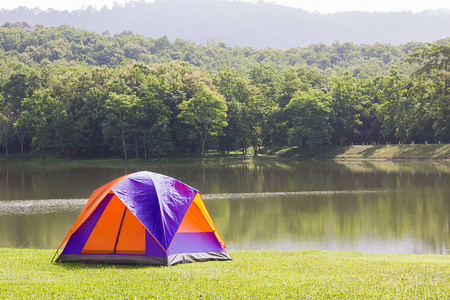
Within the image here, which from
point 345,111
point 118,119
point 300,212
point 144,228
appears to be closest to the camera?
point 144,228

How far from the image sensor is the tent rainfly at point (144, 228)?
1091 centimetres

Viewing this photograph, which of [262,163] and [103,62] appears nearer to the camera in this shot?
[262,163]

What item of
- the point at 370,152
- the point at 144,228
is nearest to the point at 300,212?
the point at 144,228

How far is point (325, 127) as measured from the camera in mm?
64875

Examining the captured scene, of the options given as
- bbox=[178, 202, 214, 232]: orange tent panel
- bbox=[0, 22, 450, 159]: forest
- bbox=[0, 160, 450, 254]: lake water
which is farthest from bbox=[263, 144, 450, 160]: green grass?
bbox=[178, 202, 214, 232]: orange tent panel

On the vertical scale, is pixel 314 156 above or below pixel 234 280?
below

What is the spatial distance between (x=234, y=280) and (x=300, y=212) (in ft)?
44.8

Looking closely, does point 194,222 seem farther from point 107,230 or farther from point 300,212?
point 300,212

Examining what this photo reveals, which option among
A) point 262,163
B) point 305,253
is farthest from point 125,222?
point 262,163

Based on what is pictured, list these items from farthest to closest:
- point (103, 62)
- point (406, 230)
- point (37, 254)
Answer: point (103, 62) → point (406, 230) → point (37, 254)

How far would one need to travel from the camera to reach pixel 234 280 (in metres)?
8.62

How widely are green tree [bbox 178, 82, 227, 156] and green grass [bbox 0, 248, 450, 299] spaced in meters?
52.3

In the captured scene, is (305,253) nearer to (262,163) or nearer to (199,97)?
(262,163)

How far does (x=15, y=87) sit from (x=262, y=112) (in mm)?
42149
